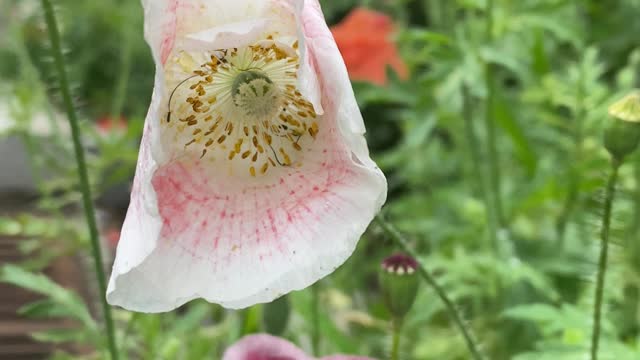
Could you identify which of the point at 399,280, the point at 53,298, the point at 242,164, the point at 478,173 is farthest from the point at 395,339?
the point at 478,173

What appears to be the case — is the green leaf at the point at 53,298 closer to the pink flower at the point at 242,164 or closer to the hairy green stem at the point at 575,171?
the pink flower at the point at 242,164

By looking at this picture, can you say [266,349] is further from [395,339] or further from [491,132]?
[491,132]

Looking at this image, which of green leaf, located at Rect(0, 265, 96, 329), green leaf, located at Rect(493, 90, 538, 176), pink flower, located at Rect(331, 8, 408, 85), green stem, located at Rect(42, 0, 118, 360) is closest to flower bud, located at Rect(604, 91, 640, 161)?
green stem, located at Rect(42, 0, 118, 360)

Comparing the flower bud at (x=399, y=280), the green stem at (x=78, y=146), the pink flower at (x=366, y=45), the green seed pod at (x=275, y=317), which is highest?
the green stem at (x=78, y=146)

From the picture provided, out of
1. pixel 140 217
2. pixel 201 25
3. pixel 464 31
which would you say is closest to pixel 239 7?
pixel 201 25

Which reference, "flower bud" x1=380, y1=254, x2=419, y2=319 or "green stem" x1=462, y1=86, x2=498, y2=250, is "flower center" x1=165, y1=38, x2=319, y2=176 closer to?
"flower bud" x1=380, y1=254, x2=419, y2=319

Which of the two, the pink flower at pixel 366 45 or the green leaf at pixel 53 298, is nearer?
the green leaf at pixel 53 298

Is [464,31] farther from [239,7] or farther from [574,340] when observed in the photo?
[239,7]

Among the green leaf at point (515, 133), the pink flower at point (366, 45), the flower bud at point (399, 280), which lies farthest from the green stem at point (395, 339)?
the pink flower at point (366, 45)
